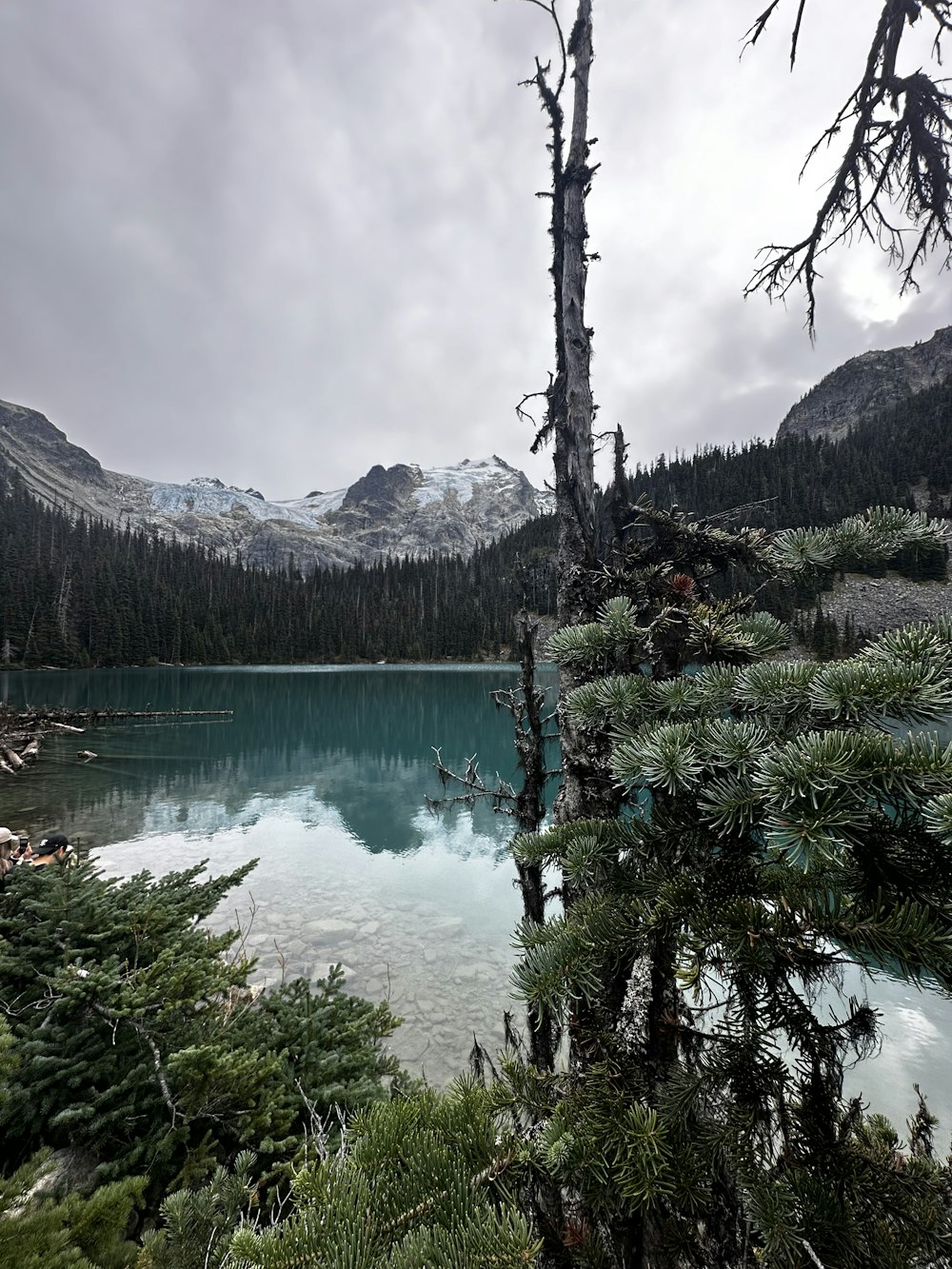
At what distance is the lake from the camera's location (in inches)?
222

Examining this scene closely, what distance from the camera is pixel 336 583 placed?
113m

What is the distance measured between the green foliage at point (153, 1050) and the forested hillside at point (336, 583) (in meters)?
71.6

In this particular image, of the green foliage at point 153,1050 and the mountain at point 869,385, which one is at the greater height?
the mountain at point 869,385

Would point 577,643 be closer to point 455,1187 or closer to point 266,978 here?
point 455,1187

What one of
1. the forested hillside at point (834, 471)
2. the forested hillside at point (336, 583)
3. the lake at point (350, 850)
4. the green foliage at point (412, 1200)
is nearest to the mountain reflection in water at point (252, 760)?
the lake at point (350, 850)

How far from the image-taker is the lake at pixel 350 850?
18.5ft

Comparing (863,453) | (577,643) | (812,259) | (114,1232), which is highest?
(863,453)

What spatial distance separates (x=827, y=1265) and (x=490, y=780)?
1688cm

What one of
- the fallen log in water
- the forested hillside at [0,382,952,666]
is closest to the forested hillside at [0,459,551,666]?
the forested hillside at [0,382,952,666]

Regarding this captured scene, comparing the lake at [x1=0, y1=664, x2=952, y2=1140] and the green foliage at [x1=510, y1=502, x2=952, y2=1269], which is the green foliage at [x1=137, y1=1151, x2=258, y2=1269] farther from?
the lake at [x1=0, y1=664, x2=952, y2=1140]

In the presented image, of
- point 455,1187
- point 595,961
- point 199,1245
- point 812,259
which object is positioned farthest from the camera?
point 812,259

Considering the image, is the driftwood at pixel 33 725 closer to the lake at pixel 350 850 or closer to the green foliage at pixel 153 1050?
the lake at pixel 350 850

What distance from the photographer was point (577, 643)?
1.65m

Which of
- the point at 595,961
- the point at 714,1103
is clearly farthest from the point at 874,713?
the point at 714,1103
